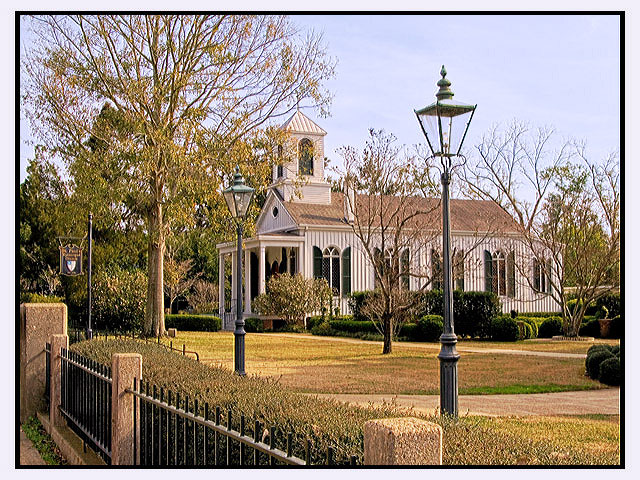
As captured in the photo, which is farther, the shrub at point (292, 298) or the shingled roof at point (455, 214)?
the shingled roof at point (455, 214)

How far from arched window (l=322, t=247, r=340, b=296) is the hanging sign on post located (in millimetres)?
13081

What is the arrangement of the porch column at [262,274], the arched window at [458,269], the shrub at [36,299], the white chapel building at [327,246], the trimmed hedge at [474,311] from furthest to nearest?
1. the white chapel building at [327,246]
2. the porch column at [262,274]
3. the trimmed hedge at [474,311]
4. the shrub at [36,299]
5. the arched window at [458,269]

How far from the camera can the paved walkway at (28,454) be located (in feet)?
25.2

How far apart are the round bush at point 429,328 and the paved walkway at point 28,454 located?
16955mm

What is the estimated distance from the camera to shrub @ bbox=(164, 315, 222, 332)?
31.7 meters

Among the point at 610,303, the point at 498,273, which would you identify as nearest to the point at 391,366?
the point at 610,303

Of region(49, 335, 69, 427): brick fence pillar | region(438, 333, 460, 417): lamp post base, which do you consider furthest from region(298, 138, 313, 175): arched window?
region(438, 333, 460, 417): lamp post base

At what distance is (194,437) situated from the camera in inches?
181

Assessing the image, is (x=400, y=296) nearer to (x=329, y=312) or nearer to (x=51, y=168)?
(x=329, y=312)

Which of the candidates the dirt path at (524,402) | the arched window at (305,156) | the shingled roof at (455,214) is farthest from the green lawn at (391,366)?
the shingled roof at (455,214)

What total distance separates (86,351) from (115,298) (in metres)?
20.7

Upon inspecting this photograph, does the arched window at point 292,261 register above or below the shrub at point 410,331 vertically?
above

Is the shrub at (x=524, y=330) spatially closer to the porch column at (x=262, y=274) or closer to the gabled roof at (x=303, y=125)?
the porch column at (x=262, y=274)

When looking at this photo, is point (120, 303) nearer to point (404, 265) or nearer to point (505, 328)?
point (404, 265)
